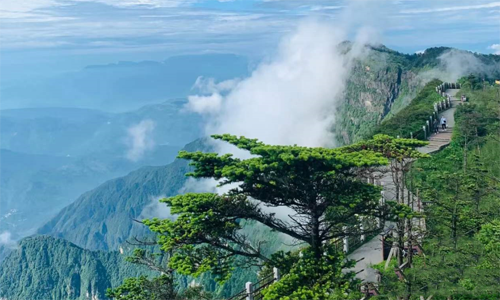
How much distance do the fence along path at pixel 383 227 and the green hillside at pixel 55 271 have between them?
109 metres

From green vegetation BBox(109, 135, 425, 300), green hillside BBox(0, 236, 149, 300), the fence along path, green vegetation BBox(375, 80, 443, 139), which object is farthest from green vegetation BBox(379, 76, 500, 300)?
green hillside BBox(0, 236, 149, 300)

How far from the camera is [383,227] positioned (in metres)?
16.9

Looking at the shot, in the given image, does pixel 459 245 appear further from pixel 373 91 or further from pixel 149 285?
pixel 373 91

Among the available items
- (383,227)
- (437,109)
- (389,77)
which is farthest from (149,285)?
(389,77)

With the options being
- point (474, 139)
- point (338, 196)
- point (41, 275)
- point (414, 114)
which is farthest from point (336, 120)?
point (338, 196)

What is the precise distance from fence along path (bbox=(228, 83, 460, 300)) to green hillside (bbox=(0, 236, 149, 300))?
358ft

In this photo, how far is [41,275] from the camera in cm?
14512

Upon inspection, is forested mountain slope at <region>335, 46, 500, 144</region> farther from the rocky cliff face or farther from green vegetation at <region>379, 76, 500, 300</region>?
green vegetation at <region>379, 76, 500, 300</region>

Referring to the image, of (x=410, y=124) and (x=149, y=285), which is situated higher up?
(x=149, y=285)

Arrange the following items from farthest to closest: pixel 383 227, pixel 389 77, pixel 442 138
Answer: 1. pixel 389 77
2. pixel 442 138
3. pixel 383 227

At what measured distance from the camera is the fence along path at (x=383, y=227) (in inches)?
679

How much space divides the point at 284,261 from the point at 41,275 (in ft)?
480

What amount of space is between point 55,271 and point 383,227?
477 feet

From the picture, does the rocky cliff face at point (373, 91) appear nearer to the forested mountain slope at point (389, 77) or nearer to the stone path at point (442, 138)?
the forested mountain slope at point (389, 77)
